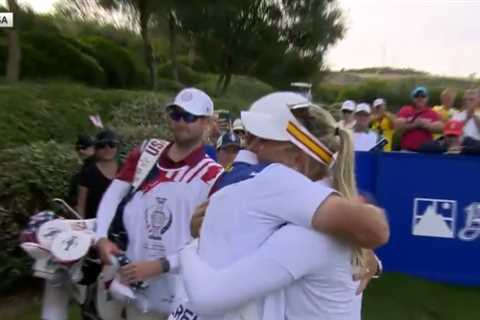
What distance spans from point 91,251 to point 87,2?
822 inches

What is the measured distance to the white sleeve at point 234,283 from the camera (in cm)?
222

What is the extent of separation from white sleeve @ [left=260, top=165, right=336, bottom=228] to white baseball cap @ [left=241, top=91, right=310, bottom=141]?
0.47 ft

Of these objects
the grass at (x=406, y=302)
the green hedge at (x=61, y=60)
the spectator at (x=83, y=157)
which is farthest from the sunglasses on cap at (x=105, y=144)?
the green hedge at (x=61, y=60)

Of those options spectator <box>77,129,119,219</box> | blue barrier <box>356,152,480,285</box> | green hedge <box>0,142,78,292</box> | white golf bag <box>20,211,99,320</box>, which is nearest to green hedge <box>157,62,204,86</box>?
blue barrier <box>356,152,480,285</box>

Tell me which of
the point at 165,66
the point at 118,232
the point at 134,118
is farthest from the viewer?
the point at 165,66

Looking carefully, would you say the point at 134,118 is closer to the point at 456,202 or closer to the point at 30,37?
the point at 456,202

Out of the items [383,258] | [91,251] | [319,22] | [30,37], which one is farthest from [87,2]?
[91,251]

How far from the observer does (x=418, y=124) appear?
9.91 m

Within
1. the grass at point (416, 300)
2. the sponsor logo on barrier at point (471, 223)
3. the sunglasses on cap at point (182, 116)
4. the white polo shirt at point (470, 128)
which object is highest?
the sunglasses on cap at point (182, 116)

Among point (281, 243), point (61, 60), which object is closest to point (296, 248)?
point (281, 243)

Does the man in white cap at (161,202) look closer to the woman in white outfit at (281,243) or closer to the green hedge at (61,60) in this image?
the woman in white outfit at (281,243)

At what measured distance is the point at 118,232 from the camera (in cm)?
423

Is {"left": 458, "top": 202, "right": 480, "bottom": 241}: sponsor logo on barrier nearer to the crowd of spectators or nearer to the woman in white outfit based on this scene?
the crowd of spectators

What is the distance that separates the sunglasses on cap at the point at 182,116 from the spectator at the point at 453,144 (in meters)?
4.19
